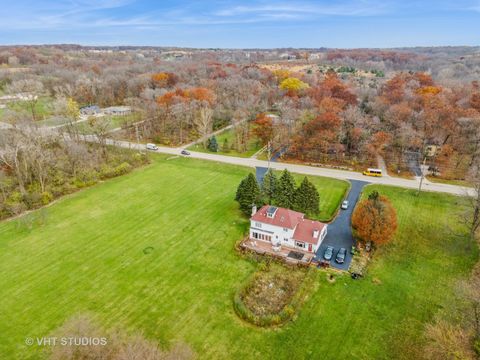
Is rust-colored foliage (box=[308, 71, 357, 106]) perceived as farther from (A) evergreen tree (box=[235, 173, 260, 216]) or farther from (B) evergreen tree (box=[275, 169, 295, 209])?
(A) evergreen tree (box=[235, 173, 260, 216])

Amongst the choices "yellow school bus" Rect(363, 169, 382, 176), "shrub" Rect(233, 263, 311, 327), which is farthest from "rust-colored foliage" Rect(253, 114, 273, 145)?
"shrub" Rect(233, 263, 311, 327)

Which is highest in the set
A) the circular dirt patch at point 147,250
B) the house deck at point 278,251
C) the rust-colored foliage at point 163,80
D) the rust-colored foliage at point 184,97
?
the rust-colored foliage at point 163,80

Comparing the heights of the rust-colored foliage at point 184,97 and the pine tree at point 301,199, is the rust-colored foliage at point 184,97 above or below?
above

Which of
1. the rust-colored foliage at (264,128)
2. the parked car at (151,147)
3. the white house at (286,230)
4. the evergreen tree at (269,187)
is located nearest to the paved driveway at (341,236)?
the white house at (286,230)

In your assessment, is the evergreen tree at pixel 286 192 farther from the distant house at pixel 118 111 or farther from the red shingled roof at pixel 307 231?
the distant house at pixel 118 111

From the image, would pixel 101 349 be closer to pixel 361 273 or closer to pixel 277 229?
pixel 277 229

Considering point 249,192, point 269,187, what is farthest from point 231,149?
point 249,192

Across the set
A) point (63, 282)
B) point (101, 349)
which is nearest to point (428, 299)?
point (101, 349)
